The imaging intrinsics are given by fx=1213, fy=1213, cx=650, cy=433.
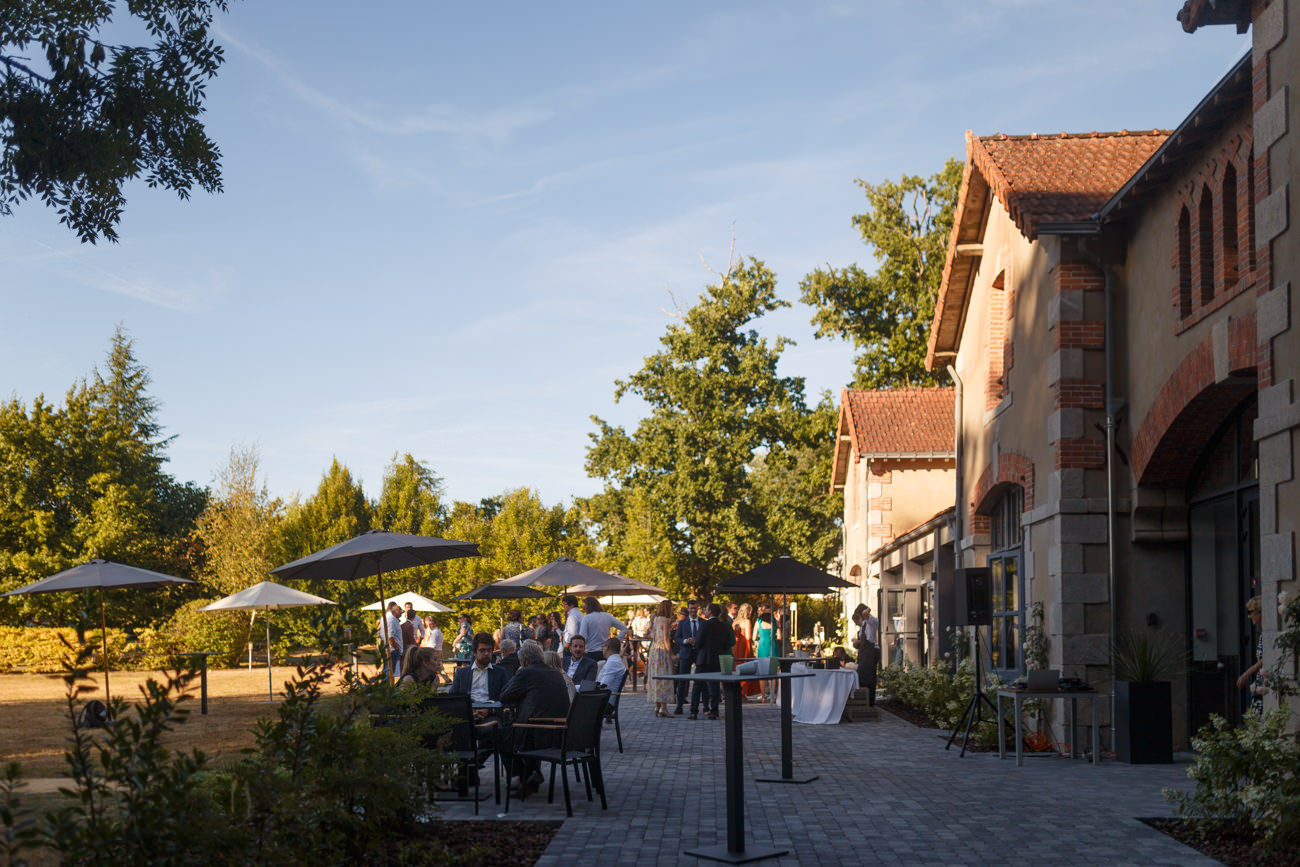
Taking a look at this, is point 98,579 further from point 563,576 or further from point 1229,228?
point 1229,228

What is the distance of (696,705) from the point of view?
60.4 ft

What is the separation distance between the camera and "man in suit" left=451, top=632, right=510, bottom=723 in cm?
1143

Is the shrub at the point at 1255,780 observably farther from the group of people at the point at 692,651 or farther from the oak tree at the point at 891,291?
the oak tree at the point at 891,291

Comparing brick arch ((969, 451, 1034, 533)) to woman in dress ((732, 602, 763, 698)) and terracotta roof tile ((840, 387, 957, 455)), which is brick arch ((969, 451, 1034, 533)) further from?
terracotta roof tile ((840, 387, 957, 455))

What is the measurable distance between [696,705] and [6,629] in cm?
2307

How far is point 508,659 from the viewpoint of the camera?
1161 centimetres

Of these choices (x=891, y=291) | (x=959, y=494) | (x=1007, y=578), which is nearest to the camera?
(x=1007, y=578)

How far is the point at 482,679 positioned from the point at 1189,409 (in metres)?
7.11

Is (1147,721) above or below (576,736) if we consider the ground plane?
below

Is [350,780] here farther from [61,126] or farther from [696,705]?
[696,705]

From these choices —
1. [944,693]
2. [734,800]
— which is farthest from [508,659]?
[944,693]

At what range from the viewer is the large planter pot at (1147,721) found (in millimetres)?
11695

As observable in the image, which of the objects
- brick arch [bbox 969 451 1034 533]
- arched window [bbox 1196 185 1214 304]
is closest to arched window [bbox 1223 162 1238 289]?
arched window [bbox 1196 185 1214 304]

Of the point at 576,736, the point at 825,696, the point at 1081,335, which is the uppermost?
the point at 1081,335
